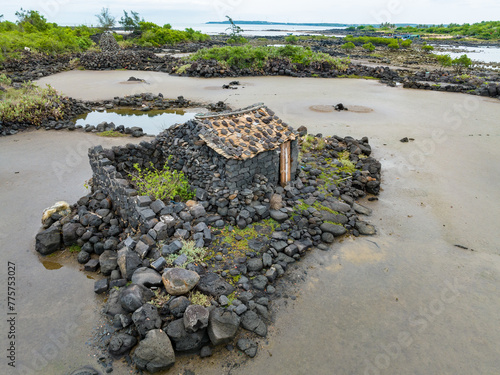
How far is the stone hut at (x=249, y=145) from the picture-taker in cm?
840

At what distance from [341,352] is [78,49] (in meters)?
50.1

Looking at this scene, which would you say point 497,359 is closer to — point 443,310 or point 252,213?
point 443,310

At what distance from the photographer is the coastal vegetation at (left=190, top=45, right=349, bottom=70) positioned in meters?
33.4

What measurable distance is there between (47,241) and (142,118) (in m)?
12.6

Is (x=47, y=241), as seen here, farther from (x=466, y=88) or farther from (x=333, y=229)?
(x=466, y=88)

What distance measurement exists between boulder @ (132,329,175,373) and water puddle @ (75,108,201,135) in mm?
13054

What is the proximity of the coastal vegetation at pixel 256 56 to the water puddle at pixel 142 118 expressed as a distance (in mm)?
15900

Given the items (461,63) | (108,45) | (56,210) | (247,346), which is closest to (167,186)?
(56,210)

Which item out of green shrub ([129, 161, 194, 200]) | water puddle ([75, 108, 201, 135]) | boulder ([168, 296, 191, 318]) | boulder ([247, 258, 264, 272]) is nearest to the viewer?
boulder ([168, 296, 191, 318])

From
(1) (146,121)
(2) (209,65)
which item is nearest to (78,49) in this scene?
(2) (209,65)

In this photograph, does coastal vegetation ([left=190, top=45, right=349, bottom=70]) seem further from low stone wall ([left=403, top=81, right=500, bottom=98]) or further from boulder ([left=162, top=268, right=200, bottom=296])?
boulder ([left=162, top=268, right=200, bottom=296])

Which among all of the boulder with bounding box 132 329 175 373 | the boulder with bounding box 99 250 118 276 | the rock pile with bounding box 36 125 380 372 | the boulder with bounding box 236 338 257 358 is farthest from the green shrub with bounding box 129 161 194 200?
the boulder with bounding box 236 338 257 358

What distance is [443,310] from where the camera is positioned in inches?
247

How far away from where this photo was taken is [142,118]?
1889 centimetres
